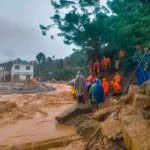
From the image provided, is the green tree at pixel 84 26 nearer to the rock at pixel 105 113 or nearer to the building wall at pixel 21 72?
the rock at pixel 105 113

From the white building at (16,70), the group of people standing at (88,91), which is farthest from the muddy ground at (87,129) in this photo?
the white building at (16,70)

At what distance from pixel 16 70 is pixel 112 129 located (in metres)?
46.6

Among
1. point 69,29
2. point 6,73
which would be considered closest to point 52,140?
point 69,29

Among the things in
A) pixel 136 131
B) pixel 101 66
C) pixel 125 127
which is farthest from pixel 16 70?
pixel 136 131

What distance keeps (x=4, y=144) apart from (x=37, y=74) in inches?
1774

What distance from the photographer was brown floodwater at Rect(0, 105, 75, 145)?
690cm

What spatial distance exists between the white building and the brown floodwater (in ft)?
130

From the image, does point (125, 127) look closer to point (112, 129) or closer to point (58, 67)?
point (112, 129)

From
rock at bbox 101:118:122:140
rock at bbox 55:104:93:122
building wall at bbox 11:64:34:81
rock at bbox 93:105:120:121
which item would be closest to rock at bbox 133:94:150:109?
rock at bbox 93:105:120:121

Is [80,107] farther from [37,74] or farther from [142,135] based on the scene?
[37,74]

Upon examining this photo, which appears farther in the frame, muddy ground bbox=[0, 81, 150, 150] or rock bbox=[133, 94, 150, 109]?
rock bbox=[133, 94, 150, 109]

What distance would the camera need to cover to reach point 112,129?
17.9 ft

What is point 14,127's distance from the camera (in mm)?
8305

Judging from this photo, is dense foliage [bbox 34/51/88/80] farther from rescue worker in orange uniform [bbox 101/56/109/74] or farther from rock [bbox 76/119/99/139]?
rock [bbox 76/119/99/139]
